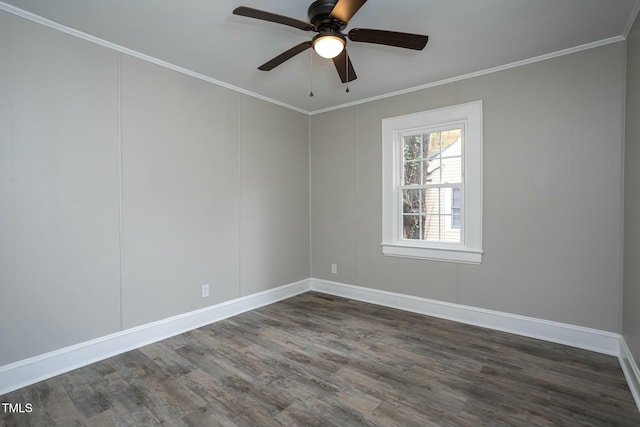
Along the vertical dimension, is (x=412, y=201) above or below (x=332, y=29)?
below

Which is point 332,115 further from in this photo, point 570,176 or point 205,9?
point 570,176

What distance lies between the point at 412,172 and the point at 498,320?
5.99ft

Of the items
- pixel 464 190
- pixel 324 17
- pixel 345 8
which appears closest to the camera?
pixel 345 8

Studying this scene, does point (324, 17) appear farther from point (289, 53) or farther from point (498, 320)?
point (498, 320)

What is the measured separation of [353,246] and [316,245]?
0.63 m

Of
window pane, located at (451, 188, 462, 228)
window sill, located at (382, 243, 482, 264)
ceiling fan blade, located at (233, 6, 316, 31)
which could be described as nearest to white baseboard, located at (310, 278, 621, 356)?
window sill, located at (382, 243, 482, 264)

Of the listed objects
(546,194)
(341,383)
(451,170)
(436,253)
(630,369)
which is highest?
(451,170)

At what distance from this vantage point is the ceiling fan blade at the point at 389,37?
78.7 inches

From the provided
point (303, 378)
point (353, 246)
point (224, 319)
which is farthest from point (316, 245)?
point (303, 378)

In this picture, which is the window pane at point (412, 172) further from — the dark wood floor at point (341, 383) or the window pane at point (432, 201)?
the dark wood floor at point (341, 383)

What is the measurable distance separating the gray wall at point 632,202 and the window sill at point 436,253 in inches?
44.2

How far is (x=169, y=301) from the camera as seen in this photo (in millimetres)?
3051

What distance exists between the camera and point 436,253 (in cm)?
352

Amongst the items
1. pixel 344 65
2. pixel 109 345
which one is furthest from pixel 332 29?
pixel 109 345
